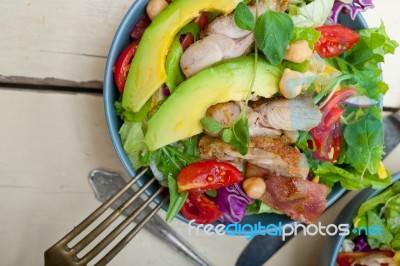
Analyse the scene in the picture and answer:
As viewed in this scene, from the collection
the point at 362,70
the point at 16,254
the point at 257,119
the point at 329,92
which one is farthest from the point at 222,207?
the point at 16,254

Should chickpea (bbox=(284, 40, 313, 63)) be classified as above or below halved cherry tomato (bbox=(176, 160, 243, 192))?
above

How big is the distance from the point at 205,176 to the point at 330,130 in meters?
0.34

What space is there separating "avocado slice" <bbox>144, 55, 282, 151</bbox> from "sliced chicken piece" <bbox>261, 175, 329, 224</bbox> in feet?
Answer: 0.79

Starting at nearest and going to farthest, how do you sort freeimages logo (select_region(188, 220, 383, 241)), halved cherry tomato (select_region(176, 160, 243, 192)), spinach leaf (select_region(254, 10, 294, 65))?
spinach leaf (select_region(254, 10, 294, 65))
halved cherry tomato (select_region(176, 160, 243, 192))
freeimages logo (select_region(188, 220, 383, 241))

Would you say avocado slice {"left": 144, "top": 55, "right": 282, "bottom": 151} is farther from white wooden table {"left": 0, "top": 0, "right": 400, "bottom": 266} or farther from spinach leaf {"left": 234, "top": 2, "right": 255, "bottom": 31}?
white wooden table {"left": 0, "top": 0, "right": 400, "bottom": 266}

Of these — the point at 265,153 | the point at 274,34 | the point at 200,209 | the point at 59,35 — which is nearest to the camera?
the point at 274,34

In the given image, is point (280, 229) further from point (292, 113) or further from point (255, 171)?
point (292, 113)

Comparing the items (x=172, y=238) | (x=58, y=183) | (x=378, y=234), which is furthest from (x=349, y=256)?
Result: (x=58, y=183)

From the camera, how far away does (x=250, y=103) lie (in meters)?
1.20

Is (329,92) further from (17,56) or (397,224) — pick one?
(17,56)

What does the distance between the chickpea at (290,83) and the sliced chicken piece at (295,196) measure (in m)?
0.24

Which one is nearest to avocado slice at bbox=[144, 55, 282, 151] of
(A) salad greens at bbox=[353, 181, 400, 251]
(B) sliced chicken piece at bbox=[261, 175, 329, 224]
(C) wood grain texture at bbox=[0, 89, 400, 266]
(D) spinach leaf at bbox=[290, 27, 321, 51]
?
(D) spinach leaf at bbox=[290, 27, 321, 51]

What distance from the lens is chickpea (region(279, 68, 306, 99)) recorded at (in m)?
1.11

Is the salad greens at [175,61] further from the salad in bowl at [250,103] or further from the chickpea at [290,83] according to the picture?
the chickpea at [290,83]
